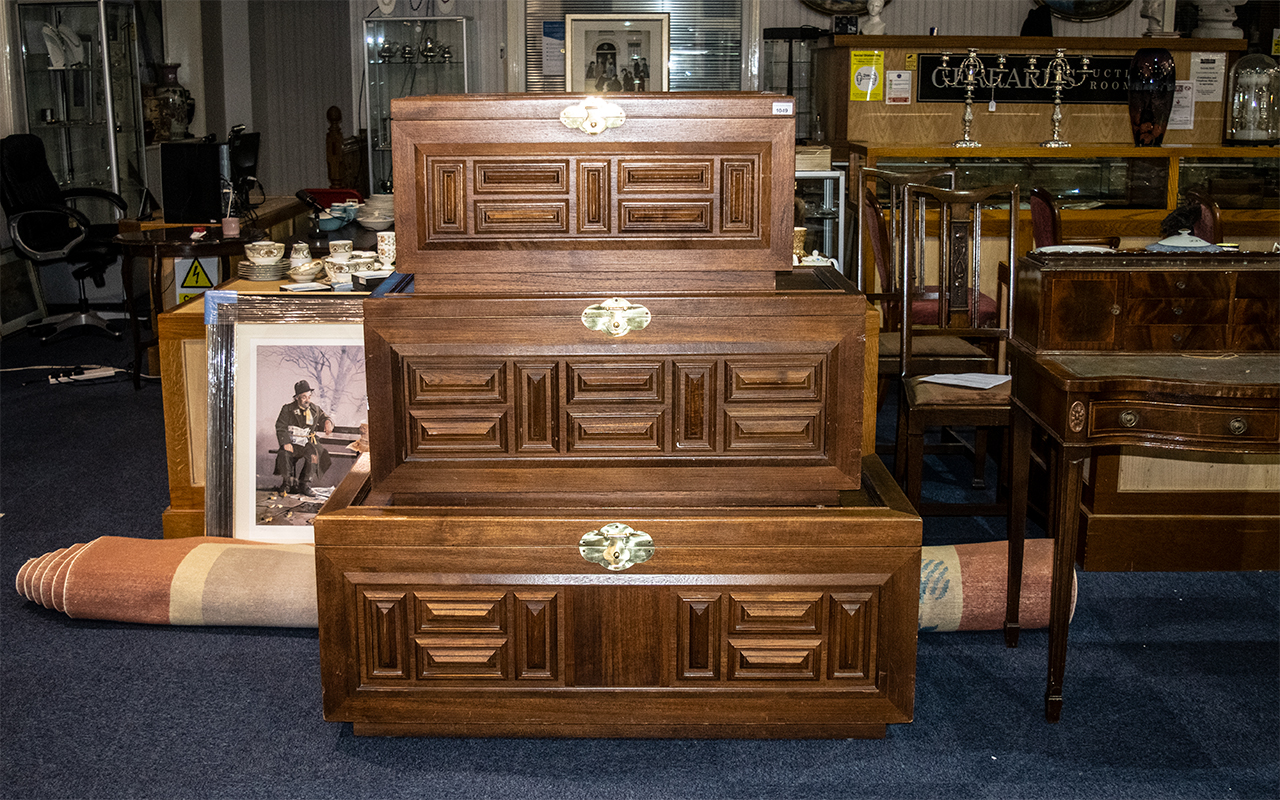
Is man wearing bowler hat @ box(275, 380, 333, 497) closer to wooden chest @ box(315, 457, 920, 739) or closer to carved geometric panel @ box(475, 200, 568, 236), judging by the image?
wooden chest @ box(315, 457, 920, 739)

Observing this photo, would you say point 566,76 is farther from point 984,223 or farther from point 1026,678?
point 1026,678

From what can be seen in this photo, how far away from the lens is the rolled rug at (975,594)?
284 cm

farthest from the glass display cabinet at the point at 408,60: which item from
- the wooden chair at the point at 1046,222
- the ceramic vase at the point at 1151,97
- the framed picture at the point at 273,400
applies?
the wooden chair at the point at 1046,222

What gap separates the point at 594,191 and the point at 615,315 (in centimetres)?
24

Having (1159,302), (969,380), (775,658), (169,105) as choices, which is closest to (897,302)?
(969,380)

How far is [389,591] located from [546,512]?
0.35 meters

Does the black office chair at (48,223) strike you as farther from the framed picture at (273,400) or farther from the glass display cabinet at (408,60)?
the framed picture at (273,400)

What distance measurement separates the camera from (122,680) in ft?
8.76

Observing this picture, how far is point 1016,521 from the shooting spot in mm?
2773

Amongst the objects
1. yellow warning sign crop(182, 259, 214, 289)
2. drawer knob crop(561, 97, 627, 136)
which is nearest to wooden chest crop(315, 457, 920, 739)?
drawer knob crop(561, 97, 627, 136)

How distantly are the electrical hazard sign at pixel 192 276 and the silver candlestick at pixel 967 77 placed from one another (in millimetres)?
3499

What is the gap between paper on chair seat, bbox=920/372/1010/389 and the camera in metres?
3.42

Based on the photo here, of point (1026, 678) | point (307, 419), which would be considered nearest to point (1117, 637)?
point (1026, 678)

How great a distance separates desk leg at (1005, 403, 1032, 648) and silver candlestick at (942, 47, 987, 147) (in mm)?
2976
